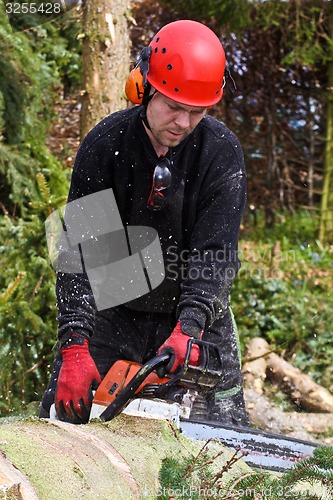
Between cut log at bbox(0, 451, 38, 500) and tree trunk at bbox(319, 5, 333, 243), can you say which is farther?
tree trunk at bbox(319, 5, 333, 243)

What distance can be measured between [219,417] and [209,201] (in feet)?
3.67

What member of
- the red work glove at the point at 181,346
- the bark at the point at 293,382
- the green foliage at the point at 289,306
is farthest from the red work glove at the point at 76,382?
the green foliage at the point at 289,306

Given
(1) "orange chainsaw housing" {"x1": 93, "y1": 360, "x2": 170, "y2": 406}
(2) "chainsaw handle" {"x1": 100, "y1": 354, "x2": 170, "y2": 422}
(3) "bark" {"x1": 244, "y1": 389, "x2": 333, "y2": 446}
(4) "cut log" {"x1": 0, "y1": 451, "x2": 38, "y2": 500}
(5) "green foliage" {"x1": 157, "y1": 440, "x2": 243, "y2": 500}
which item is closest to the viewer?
→ (4) "cut log" {"x1": 0, "y1": 451, "x2": 38, "y2": 500}

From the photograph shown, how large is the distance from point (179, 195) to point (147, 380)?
38.5 inches

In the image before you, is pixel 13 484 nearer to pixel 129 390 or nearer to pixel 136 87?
pixel 129 390

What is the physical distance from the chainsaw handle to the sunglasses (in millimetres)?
858

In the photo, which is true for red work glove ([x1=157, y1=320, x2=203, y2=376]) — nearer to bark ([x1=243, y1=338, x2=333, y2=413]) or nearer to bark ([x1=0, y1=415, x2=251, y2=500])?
bark ([x1=0, y1=415, x2=251, y2=500])

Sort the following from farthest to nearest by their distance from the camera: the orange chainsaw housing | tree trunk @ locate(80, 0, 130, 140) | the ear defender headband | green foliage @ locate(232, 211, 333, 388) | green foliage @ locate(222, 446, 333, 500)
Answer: green foliage @ locate(232, 211, 333, 388) → tree trunk @ locate(80, 0, 130, 140) → the ear defender headband → the orange chainsaw housing → green foliage @ locate(222, 446, 333, 500)

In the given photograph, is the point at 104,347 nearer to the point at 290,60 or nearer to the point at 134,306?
the point at 134,306

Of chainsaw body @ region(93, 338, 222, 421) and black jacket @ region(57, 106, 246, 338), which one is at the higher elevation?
black jacket @ region(57, 106, 246, 338)

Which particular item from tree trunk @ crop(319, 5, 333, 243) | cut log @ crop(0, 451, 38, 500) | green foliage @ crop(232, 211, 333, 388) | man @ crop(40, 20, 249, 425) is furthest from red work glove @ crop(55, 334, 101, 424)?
tree trunk @ crop(319, 5, 333, 243)

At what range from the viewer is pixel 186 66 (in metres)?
3.10

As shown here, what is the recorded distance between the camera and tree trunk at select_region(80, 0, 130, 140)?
6297 millimetres

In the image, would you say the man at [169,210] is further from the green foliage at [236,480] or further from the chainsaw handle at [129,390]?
the green foliage at [236,480]
